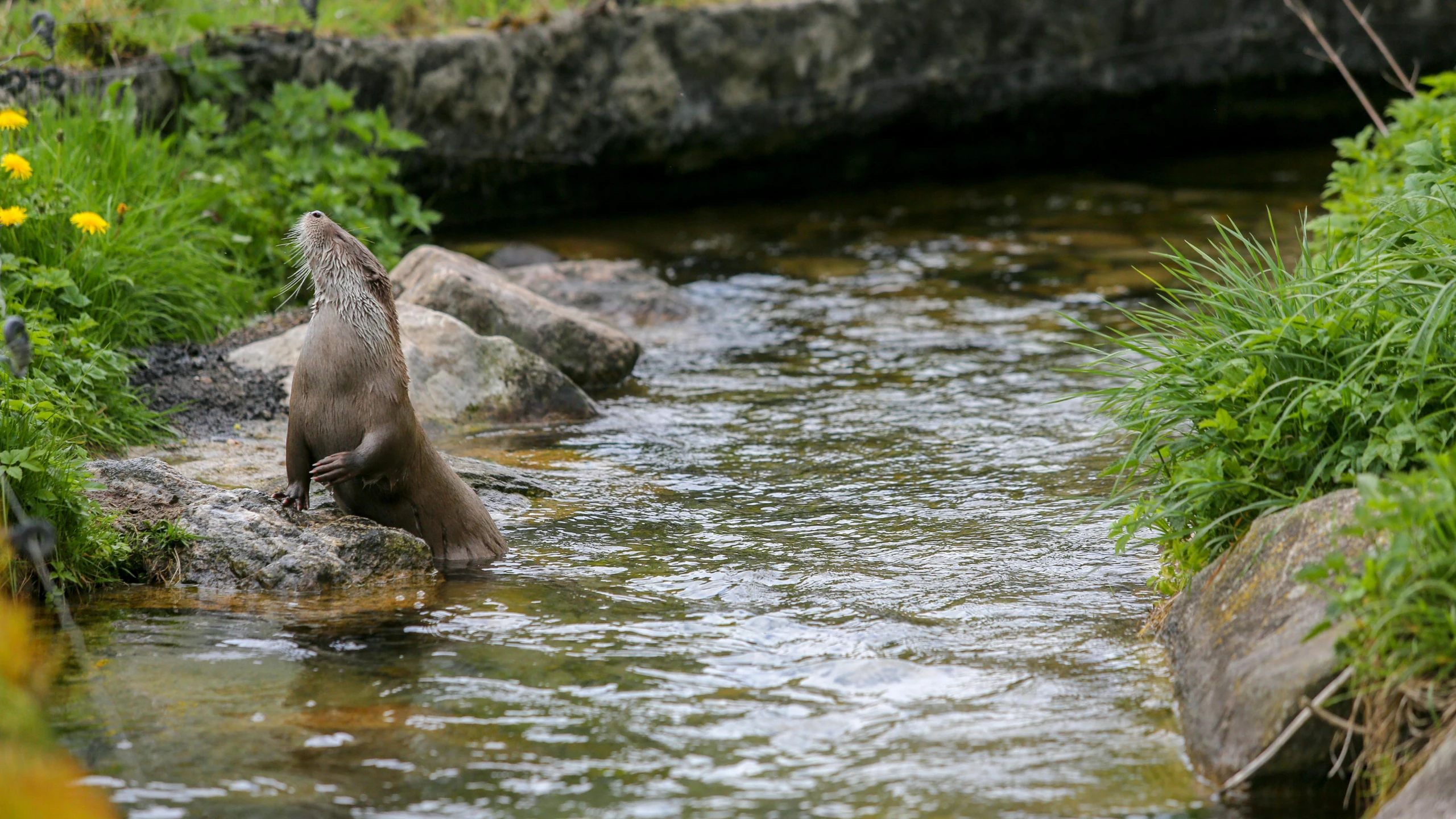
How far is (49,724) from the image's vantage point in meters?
3.44

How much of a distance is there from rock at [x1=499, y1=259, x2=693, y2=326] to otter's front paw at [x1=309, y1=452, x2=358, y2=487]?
171 inches

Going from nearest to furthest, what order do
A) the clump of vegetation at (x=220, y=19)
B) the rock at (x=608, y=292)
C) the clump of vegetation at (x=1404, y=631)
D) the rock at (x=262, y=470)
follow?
1. the clump of vegetation at (x=1404, y=631)
2. the rock at (x=262, y=470)
3. the clump of vegetation at (x=220, y=19)
4. the rock at (x=608, y=292)

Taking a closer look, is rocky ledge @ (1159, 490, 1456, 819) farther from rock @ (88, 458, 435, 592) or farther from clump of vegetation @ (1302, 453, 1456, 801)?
rock @ (88, 458, 435, 592)

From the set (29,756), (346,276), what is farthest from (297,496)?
(29,756)

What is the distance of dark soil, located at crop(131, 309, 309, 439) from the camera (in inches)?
247

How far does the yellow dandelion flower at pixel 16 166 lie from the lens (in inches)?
237

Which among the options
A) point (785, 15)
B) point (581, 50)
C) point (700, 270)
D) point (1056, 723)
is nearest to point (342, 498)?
point (1056, 723)

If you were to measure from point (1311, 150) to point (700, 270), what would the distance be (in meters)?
7.10

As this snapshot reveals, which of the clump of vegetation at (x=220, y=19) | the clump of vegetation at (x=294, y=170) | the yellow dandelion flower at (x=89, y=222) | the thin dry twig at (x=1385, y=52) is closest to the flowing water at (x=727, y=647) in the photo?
the yellow dandelion flower at (x=89, y=222)

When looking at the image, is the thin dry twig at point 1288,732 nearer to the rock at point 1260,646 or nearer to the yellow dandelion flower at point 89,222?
the rock at point 1260,646

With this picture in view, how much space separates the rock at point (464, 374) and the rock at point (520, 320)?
38cm

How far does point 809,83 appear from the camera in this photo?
1153 centimetres

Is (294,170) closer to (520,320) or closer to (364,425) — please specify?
(520,320)

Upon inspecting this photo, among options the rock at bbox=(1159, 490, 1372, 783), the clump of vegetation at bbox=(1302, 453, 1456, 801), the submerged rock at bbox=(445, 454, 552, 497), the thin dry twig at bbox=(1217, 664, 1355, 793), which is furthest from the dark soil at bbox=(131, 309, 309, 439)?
the clump of vegetation at bbox=(1302, 453, 1456, 801)
